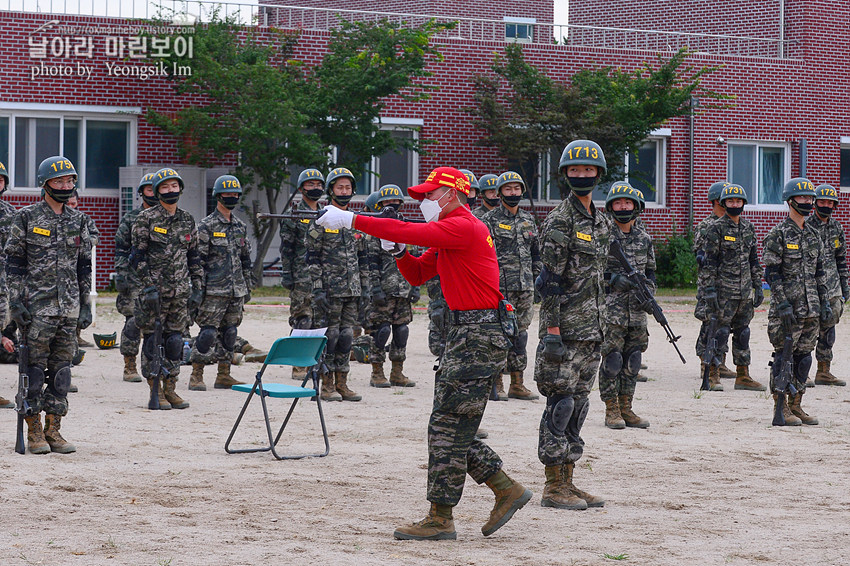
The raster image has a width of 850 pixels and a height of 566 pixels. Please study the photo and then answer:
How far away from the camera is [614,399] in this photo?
10805 millimetres

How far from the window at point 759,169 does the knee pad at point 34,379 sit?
24.9 m

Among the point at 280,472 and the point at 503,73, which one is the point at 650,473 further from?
A: the point at 503,73

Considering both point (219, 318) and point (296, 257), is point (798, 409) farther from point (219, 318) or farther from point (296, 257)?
point (219, 318)

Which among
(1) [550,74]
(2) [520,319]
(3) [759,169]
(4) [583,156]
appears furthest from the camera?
(3) [759,169]

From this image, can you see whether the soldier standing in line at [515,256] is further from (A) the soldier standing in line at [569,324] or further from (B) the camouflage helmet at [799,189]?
(A) the soldier standing in line at [569,324]

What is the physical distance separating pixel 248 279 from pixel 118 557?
6.80 meters

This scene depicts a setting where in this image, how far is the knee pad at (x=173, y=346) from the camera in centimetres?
1140

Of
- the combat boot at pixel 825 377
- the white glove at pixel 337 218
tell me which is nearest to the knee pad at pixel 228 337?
the white glove at pixel 337 218

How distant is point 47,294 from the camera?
356 inches

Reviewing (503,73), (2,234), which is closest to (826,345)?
(2,234)

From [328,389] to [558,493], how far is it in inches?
197

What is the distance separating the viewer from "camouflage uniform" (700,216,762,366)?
13656mm

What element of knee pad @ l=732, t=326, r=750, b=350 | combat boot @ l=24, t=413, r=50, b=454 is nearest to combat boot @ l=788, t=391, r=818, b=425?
knee pad @ l=732, t=326, r=750, b=350

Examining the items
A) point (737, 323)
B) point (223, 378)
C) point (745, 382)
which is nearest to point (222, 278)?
point (223, 378)
